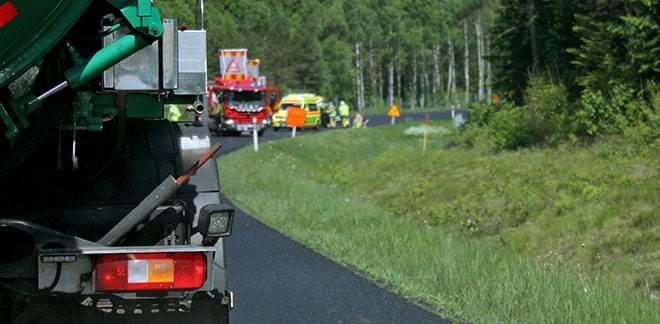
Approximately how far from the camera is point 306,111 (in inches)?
2393

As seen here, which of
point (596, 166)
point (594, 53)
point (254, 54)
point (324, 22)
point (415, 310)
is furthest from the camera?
point (324, 22)

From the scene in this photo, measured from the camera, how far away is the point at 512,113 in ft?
107

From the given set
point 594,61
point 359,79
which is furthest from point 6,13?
point 359,79

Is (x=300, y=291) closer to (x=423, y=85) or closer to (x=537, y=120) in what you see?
(x=537, y=120)

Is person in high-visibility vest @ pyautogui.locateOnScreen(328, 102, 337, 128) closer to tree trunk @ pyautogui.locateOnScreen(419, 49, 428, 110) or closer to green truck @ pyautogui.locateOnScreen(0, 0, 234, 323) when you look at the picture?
tree trunk @ pyautogui.locateOnScreen(419, 49, 428, 110)

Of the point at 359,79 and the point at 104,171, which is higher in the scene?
the point at 359,79

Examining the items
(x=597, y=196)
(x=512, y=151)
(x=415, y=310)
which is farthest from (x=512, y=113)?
(x=415, y=310)

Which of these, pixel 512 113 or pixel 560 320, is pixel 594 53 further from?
pixel 560 320

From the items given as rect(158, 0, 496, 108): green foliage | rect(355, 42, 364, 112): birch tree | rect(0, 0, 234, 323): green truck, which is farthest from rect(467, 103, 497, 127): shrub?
rect(355, 42, 364, 112): birch tree

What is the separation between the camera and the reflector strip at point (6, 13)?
17.2 ft

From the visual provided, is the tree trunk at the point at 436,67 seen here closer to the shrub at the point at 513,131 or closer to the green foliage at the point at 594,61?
the green foliage at the point at 594,61

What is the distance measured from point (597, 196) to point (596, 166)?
3.19m

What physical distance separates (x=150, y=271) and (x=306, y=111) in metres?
54.9

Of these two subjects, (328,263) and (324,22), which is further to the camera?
(324,22)
